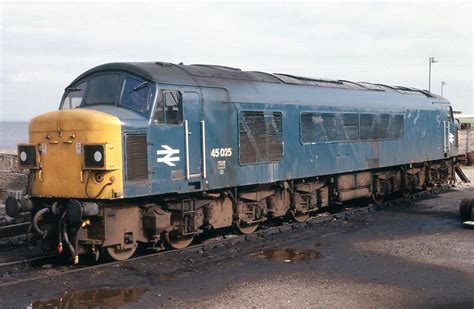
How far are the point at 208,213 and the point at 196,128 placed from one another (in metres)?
1.86

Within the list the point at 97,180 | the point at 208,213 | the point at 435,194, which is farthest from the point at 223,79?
the point at 435,194

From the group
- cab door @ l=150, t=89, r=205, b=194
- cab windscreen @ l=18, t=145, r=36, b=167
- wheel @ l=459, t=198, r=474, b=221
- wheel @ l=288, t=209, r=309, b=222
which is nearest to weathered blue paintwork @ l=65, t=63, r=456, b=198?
cab door @ l=150, t=89, r=205, b=194

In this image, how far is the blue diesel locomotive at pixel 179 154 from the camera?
32.8ft

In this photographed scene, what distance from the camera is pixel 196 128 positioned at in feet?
37.8

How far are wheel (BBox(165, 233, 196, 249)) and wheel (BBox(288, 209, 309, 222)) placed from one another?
390cm

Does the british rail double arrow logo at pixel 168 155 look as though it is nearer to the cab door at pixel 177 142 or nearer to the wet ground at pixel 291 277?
the cab door at pixel 177 142

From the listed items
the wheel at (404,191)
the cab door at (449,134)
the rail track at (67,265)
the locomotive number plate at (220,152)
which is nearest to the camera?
the rail track at (67,265)

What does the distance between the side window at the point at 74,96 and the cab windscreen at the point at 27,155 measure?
131cm

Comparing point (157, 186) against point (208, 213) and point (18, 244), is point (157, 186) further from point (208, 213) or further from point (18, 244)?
point (18, 244)

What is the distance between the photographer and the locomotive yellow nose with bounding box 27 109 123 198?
9688 mm

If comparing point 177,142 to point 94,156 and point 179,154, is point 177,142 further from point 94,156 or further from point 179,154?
point 94,156

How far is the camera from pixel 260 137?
13.3 m

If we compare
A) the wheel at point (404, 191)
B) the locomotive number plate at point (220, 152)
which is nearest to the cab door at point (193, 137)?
the locomotive number plate at point (220, 152)

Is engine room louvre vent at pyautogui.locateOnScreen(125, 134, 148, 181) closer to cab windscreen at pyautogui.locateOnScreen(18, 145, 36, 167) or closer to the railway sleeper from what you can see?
the railway sleeper
